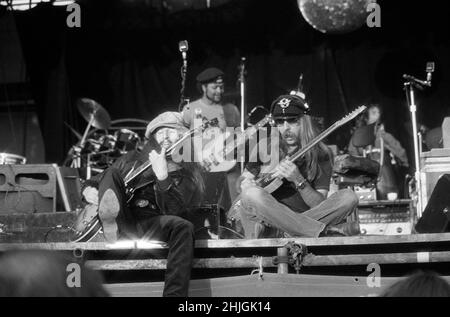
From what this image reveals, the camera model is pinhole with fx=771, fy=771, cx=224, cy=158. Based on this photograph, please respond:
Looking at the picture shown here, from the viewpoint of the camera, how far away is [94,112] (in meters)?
9.48

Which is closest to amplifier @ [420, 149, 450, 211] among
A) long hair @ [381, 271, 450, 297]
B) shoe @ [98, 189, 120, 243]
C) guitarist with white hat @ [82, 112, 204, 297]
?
guitarist with white hat @ [82, 112, 204, 297]

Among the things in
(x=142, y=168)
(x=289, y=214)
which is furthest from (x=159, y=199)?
(x=289, y=214)

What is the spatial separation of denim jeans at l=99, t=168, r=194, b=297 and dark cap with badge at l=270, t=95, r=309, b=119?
55.5 inches

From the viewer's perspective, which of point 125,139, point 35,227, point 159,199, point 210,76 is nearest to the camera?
point 159,199

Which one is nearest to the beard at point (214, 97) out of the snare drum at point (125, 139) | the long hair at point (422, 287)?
the snare drum at point (125, 139)

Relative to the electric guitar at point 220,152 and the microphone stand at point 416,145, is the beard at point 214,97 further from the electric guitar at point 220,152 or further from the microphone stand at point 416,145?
the microphone stand at point 416,145

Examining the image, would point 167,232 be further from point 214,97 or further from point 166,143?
point 214,97

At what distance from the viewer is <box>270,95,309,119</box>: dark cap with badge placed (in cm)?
625

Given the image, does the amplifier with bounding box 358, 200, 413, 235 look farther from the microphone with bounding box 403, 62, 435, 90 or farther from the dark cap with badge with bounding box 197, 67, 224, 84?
the dark cap with badge with bounding box 197, 67, 224, 84

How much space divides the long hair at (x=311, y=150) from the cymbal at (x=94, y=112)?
3860mm

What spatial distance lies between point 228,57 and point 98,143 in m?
2.07

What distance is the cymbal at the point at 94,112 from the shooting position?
373 inches
